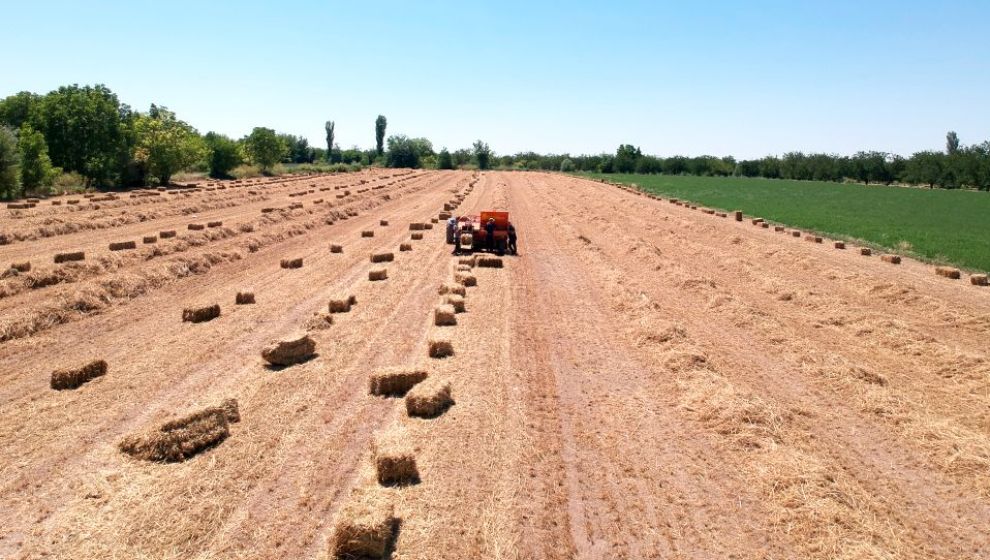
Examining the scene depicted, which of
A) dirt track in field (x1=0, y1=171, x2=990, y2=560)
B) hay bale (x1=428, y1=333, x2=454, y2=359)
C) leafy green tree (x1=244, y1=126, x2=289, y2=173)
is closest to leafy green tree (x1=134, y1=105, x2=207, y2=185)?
leafy green tree (x1=244, y1=126, x2=289, y2=173)

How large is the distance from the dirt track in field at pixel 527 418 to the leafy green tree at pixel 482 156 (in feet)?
503

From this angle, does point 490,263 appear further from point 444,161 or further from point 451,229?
point 444,161

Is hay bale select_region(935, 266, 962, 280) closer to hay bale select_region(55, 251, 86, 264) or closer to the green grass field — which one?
the green grass field

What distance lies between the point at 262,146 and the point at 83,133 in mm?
42126

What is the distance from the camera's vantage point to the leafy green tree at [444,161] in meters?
155

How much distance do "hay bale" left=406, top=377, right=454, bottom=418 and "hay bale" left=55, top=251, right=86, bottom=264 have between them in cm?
1675

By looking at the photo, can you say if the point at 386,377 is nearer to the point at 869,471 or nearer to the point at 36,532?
the point at 36,532

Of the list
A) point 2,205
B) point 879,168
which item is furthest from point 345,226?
point 879,168

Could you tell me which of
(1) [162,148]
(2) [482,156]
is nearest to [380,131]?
(2) [482,156]

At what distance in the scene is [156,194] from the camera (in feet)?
157

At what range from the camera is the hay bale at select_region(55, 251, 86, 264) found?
20.3 m

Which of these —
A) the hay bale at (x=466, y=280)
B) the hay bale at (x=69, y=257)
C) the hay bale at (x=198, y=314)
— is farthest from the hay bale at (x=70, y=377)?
the hay bale at (x=69, y=257)

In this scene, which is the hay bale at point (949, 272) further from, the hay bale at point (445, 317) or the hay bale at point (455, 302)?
the hay bale at point (445, 317)

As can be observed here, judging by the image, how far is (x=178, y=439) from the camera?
8.47m
